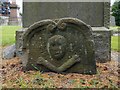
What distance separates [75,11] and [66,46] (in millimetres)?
1453

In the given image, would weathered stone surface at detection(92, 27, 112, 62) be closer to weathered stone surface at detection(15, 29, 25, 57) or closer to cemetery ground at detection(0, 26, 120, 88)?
cemetery ground at detection(0, 26, 120, 88)

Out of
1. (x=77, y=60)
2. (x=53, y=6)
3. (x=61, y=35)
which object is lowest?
(x=77, y=60)

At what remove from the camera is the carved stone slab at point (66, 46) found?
15.6 ft

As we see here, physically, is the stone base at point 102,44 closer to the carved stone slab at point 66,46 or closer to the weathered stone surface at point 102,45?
the weathered stone surface at point 102,45

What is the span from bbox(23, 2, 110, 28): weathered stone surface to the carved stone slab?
1.22 m

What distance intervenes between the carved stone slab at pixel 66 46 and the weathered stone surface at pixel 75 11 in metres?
1.22

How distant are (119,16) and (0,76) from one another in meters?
21.9

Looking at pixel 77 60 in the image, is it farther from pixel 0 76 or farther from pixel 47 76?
pixel 0 76

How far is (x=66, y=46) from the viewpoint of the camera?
4801 mm

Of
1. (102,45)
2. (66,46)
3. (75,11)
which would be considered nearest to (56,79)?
(66,46)

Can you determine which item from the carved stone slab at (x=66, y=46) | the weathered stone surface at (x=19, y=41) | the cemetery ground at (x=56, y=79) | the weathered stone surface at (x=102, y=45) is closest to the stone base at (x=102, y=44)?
the weathered stone surface at (x=102, y=45)

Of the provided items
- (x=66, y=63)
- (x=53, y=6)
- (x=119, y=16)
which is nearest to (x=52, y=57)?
(x=66, y=63)

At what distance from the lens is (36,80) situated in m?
4.34

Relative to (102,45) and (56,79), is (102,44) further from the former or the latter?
(56,79)
